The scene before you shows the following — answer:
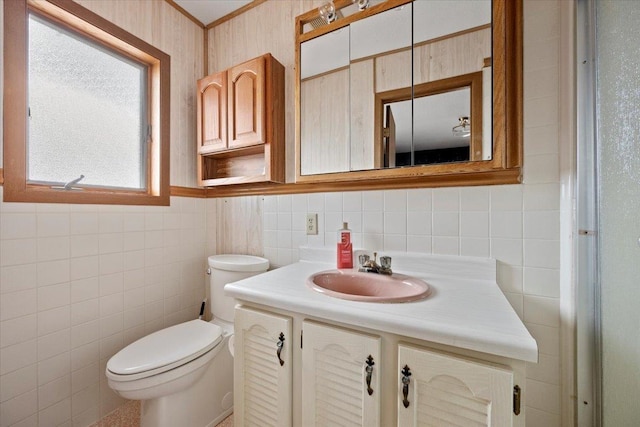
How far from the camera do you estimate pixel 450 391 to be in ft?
2.07

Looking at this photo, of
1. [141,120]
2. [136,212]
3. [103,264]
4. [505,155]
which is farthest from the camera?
[141,120]

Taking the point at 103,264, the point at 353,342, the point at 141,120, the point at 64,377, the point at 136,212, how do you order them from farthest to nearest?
the point at 141,120
the point at 136,212
the point at 103,264
the point at 64,377
the point at 353,342

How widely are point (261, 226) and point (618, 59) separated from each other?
161 centimetres

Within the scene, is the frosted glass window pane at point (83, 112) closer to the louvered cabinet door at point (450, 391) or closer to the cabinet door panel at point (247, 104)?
the cabinet door panel at point (247, 104)

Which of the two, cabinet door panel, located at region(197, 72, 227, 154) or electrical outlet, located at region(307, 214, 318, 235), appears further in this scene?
cabinet door panel, located at region(197, 72, 227, 154)

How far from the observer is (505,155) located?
945mm

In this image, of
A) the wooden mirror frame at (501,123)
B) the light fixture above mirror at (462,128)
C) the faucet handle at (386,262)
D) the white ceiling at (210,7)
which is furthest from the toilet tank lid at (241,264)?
the white ceiling at (210,7)

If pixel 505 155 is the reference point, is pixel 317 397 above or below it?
below

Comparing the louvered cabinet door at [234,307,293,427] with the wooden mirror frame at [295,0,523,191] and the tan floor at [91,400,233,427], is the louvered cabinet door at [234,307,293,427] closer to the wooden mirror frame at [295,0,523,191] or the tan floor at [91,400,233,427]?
the tan floor at [91,400,233,427]

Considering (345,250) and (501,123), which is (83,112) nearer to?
(345,250)

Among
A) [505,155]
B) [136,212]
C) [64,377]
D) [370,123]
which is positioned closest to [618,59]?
[505,155]

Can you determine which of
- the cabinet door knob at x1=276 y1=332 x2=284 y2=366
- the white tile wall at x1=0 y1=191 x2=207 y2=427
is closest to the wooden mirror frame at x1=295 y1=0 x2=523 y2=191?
the cabinet door knob at x1=276 y1=332 x2=284 y2=366

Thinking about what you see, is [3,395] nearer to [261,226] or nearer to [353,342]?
[261,226]

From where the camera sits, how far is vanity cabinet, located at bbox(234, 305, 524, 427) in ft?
1.96
